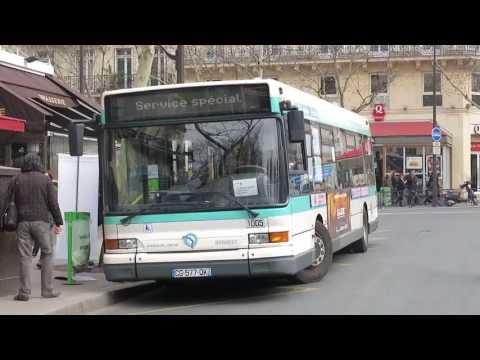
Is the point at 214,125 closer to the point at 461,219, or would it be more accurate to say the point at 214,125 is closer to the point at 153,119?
the point at 153,119

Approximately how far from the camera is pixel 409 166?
39625mm

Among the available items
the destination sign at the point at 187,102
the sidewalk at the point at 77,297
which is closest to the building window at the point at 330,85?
the sidewalk at the point at 77,297

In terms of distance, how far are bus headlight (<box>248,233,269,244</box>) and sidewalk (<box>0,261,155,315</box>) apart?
89.6 inches

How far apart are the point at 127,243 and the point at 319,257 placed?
3.34 m

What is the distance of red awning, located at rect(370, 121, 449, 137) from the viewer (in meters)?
37.8

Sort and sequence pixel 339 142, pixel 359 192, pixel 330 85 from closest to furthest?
pixel 339 142 < pixel 359 192 < pixel 330 85

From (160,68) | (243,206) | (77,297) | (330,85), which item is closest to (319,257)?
(243,206)

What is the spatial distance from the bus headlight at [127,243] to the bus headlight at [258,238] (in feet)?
5.06

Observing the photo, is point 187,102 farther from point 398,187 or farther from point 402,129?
point 402,129

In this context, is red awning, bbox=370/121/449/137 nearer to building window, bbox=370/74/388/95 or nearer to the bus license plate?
building window, bbox=370/74/388/95

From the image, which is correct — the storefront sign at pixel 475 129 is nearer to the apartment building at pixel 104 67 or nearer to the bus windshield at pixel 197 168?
the apartment building at pixel 104 67

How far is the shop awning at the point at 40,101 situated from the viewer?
50.5 ft

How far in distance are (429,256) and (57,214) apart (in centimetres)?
801

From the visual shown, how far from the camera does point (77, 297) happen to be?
9.74 meters
